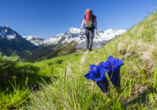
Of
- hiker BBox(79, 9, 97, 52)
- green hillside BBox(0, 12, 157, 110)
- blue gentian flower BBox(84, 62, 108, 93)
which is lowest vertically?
green hillside BBox(0, 12, 157, 110)

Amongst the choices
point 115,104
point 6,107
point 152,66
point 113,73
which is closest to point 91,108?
point 115,104

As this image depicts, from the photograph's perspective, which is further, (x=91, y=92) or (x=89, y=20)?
(x=89, y=20)

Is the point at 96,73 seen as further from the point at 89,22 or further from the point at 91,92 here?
the point at 89,22

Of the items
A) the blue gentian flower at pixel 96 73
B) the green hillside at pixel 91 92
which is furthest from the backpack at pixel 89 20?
the blue gentian flower at pixel 96 73

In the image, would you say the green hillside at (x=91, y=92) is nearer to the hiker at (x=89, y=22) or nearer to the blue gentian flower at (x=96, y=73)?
the blue gentian flower at (x=96, y=73)

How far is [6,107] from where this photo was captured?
5.64 ft

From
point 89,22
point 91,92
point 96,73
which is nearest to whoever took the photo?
point 96,73

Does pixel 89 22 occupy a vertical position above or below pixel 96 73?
above

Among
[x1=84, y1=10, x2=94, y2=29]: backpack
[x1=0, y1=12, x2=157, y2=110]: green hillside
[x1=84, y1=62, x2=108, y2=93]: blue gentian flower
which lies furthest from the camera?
[x1=84, y1=10, x2=94, y2=29]: backpack

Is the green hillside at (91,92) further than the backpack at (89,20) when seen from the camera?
No

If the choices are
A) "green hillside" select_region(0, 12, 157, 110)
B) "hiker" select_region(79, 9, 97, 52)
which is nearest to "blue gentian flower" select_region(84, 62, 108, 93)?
"green hillside" select_region(0, 12, 157, 110)

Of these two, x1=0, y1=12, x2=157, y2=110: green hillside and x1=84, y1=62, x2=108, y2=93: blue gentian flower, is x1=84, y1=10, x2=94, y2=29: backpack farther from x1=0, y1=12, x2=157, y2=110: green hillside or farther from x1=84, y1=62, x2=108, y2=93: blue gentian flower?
x1=84, y1=62, x2=108, y2=93: blue gentian flower

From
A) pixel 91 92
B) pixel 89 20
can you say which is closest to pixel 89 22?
pixel 89 20

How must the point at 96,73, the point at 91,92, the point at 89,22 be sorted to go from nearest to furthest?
the point at 96,73 → the point at 91,92 → the point at 89,22
